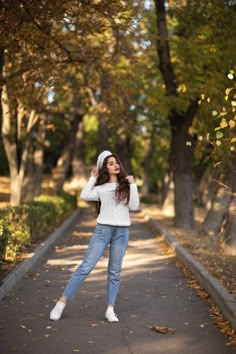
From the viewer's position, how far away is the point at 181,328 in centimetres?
709

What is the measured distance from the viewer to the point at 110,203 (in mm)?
7262

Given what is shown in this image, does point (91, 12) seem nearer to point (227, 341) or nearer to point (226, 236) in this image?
point (226, 236)

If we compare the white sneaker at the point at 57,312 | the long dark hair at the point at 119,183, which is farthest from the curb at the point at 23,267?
the long dark hair at the point at 119,183

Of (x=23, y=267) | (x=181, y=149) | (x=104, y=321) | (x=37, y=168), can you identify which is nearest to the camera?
(x=104, y=321)

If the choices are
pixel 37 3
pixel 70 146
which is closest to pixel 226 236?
pixel 37 3

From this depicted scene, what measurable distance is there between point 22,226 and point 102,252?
6.85 metres

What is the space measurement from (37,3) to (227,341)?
297 inches

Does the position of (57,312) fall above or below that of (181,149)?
below

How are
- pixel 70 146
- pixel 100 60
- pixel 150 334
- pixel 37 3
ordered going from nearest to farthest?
pixel 150 334 → pixel 37 3 → pixel 100 60 → pixel 70 146

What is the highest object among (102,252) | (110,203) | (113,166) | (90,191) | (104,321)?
(113,166)

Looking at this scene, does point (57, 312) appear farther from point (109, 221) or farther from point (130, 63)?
point (130, 63)

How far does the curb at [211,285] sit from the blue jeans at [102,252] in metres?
1.34

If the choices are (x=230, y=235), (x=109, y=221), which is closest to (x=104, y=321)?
(x=109, y=221)

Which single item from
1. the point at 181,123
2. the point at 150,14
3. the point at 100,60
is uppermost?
the point at 150,14
